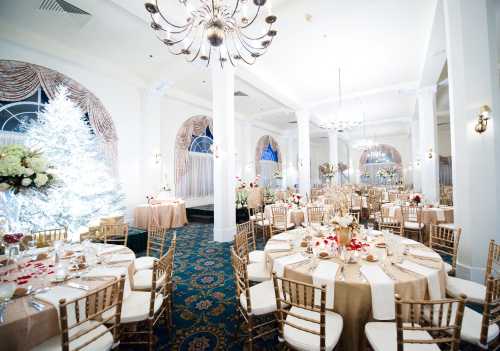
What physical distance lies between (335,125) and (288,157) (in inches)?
357

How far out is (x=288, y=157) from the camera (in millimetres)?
17703

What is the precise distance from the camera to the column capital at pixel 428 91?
7929 mm

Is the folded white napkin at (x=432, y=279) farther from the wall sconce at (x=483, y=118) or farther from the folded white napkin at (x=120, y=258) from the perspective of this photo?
the folded white napkin at (x=120, y=258)

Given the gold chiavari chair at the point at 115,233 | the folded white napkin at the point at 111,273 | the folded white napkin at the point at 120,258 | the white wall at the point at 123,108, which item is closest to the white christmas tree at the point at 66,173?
the white wall at the point at 123,108

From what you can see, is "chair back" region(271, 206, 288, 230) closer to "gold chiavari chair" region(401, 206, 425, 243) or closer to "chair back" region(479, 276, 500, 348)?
"gold chiavari chair" region(401, 206, 425, 243)

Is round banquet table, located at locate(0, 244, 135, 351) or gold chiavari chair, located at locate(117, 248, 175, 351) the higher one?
round banquet table, located at locate(0, 244, 135, 351)

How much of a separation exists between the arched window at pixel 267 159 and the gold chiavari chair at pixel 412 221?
30.8 ft

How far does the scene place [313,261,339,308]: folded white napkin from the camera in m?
1.89

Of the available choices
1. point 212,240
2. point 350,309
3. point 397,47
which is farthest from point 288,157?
point 350,309

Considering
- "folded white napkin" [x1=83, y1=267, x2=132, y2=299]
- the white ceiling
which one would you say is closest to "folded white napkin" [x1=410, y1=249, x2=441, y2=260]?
"folded white napkin" [x1=83, y1=267, x2=132, y2=299]

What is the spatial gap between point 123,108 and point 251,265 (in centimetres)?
715

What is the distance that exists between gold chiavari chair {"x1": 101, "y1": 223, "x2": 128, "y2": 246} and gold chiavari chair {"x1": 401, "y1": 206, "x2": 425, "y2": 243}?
552 cm

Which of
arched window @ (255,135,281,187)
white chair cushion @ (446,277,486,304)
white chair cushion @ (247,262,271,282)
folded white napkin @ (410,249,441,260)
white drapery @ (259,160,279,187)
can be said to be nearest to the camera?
white chair cushion @ (446,277,486,304)

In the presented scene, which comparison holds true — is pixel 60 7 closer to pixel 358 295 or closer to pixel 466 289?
pixel 358 295
